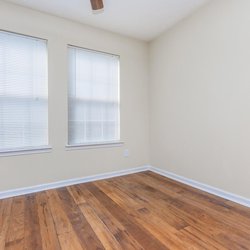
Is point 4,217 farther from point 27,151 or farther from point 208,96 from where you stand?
point 208,96

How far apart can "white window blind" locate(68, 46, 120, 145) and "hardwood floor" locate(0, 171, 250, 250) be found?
90cm

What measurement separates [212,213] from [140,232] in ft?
2.73

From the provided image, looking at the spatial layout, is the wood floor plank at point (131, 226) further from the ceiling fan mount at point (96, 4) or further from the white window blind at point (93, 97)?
the ceiling fan mount at point (96, 4)

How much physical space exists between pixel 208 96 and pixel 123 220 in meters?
1.84

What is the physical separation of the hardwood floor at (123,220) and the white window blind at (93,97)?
900 mm

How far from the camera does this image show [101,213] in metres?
1.86

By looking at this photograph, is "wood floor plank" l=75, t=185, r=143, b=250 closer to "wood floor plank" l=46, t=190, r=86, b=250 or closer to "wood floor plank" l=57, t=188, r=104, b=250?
"wood floor plank" l=57, t=188, r=104, b=250

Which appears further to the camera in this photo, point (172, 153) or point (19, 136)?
point (172, 153)

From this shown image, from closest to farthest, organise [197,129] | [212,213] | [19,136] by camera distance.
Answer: [212,213] < [19,136] < [197,129]

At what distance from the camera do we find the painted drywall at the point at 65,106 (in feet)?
7.61

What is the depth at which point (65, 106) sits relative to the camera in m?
2.63

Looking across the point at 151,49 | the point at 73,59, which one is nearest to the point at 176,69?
the point at 151,49

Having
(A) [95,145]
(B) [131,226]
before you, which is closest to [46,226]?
(B) [131,226]

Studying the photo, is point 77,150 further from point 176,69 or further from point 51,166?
point 176,69
